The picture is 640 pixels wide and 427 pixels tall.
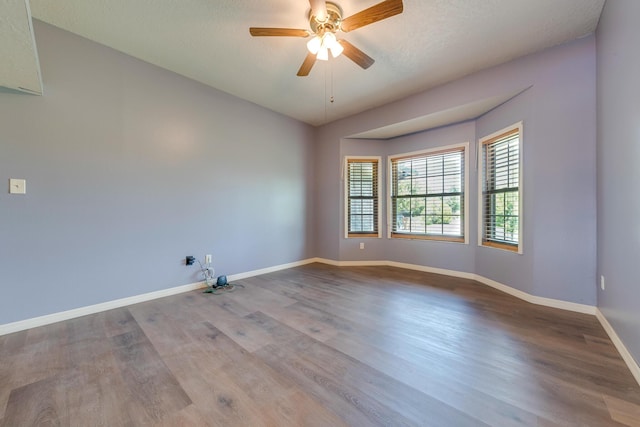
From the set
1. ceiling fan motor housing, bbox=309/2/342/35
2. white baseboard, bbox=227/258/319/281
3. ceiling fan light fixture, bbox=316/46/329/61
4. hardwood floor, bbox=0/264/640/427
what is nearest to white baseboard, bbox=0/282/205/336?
hardwood floor, bbox=0/264/640/427

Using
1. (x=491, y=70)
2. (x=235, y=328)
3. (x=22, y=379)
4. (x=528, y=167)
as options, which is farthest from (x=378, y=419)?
(x=491, y=70)

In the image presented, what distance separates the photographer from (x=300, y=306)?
2.70 m

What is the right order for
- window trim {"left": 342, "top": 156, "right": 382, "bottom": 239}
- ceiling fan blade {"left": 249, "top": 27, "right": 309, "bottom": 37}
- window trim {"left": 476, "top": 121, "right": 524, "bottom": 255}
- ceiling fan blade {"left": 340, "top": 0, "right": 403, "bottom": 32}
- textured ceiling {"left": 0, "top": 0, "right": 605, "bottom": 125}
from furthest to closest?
1. window trim {"left": 342, "top": 156, "right": 382, "bottom": 239}
2. window trim {"left": 476, "top": 121, "right": 524, "bottom": 255}
3. textured ceiling {"left": 0, "top": 0, "right": 605, "bottom": 125}
4. ceiling fan blade {"left": 249, "top": 27, "right": 309, "bottom": 37}
5. ceiling fan blade {"left": 340, "top": 0, "right": 403, "bottom": 32}

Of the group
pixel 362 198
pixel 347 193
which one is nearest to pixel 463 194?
pixel 362 198

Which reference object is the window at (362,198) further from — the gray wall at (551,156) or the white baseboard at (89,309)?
the white baseboard at (89,309)

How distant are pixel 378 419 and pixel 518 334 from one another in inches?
63.8

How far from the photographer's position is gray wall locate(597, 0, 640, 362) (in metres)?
1.59

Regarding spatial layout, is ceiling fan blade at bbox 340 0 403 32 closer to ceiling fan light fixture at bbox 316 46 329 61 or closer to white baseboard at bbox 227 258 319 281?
ceiling fan light fixture at bbox 316 46 329 61

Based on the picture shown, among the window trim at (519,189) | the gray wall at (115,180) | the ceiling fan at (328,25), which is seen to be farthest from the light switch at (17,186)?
the window trim at (519,189)

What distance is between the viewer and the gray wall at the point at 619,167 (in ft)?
5.23

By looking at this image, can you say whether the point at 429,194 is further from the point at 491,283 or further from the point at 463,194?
the point at 491,283

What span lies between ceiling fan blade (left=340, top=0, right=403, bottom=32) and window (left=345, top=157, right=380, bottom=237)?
9.17 ft

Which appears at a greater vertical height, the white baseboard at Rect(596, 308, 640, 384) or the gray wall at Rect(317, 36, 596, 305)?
the gray wall at Rect(317, 36, 596, 305)

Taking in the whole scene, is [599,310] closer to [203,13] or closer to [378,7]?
[378,7]
